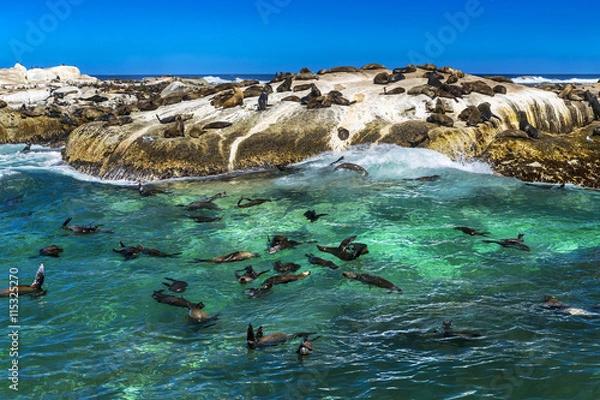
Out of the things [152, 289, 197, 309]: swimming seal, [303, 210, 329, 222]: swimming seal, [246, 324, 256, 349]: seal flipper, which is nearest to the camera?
[246, 324, 256, 349]: seal flipper

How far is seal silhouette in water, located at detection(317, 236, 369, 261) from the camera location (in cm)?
950

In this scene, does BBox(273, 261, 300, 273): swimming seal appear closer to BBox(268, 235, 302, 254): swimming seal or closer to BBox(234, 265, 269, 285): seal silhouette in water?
BBox(234, 265, 269, 285): seal silhouette in water

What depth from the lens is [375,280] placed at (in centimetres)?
833

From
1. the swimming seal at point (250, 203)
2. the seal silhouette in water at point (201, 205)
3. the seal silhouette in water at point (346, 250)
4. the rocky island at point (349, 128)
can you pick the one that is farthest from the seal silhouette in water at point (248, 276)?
the rocky island at point (349, 128)

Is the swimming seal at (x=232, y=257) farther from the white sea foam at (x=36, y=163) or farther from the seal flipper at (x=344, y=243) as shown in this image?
the white sea foam at (x=36, y=163)

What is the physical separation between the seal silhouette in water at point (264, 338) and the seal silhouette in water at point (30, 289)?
3.87 metres

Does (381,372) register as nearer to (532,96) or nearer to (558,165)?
(558,165)

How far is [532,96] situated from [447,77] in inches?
135

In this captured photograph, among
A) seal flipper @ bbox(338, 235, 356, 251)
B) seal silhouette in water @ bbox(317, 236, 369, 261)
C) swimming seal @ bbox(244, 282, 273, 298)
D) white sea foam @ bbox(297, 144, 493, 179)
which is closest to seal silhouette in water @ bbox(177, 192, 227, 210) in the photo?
seal silhouette in water @ bbox(317, 236, 369, 261)

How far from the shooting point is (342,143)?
57.7ft

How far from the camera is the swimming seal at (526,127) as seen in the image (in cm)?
1691

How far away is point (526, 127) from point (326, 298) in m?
12.0

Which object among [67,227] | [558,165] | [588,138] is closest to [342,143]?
[558,165]

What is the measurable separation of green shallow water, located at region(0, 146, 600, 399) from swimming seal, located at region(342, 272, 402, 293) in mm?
166
